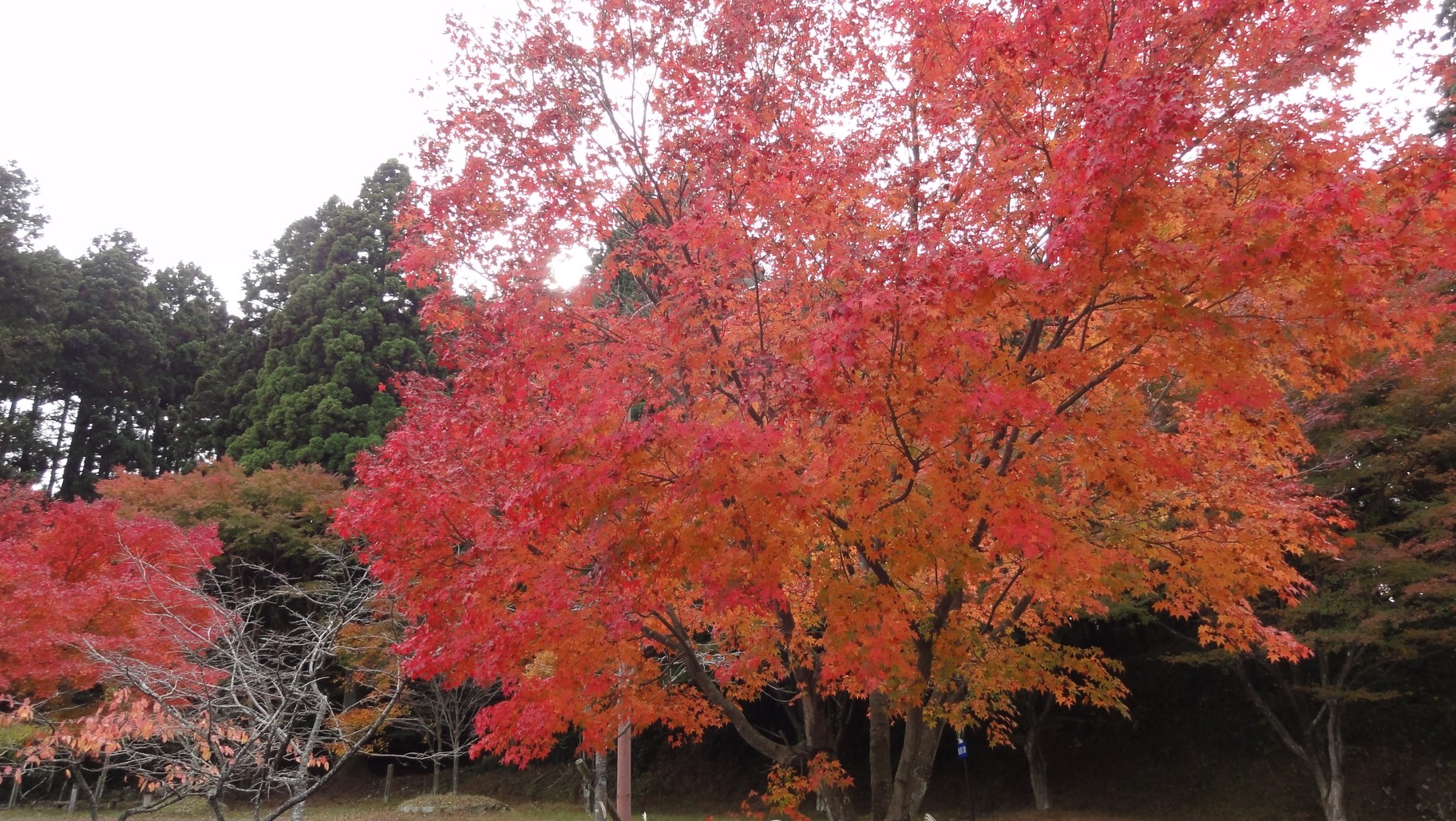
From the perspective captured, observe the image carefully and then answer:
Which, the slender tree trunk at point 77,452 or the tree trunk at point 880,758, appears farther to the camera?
the slender tree trunk at point 77,452

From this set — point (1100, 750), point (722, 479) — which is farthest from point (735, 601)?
point (1100, 750)

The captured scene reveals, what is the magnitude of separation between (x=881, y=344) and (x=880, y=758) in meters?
3.51

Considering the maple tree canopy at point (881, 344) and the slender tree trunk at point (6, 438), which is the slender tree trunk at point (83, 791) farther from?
the slender tree trunk at point (6, 438)

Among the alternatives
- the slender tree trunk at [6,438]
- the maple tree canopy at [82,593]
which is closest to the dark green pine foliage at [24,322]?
the slender tree trunk at [6,438]

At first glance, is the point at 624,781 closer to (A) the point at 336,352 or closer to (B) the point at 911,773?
(B) the point at 911,773

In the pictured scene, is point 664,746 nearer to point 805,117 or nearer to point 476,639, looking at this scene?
point 476,639

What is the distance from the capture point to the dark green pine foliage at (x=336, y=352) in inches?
995

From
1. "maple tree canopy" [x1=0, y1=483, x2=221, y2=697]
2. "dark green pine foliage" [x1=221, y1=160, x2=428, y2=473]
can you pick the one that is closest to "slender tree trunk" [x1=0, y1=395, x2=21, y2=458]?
"dark green pine foliage" [x1=221, y1=160, x2=428, y2=473]

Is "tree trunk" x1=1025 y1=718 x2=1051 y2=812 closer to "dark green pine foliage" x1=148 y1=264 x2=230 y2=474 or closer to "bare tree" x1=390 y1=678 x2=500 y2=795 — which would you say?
"bare tree" x1=390 y1=678 x2=500 y2=795

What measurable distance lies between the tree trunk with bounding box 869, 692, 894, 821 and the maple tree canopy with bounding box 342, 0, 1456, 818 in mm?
61

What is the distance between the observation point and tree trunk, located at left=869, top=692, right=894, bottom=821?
6.03m

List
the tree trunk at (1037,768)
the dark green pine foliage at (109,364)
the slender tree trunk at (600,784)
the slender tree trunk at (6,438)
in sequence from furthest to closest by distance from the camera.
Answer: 1. the dark green pine foliage at (109,364)
2. the slender tree trunk at (6,438)
3. the tree trunk at (1037,768)
4. the slender tree trunk at (600,784)

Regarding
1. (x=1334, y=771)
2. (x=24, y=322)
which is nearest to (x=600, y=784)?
(x=1334, y=771)

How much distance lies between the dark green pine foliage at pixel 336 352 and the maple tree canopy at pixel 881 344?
19.2 meters
